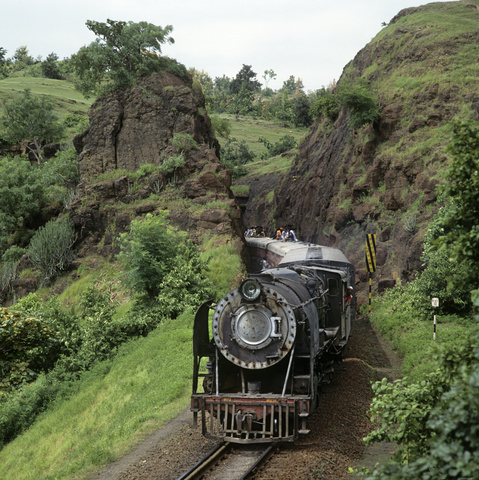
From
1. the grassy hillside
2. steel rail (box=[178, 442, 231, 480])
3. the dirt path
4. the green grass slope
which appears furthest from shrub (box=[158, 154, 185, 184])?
the grassy hillside

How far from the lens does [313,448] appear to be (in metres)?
8.47

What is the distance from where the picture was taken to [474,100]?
26406mm

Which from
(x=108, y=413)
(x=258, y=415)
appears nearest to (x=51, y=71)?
(x=108, y=413)

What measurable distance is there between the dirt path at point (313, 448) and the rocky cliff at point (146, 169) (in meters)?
17.7

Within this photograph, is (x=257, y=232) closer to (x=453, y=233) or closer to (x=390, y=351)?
(x=390, y=351)

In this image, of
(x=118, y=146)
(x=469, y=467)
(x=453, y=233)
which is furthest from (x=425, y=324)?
(x=118, y=146)

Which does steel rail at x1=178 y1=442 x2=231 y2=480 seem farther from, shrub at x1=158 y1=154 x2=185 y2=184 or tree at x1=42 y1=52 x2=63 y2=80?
tree at x1=42 y1=52 x2=63 y2=80

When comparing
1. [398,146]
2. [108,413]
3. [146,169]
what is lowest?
[108,413]

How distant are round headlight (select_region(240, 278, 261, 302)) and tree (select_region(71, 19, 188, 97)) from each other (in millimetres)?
28190

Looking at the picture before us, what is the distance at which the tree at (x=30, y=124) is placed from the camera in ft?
154

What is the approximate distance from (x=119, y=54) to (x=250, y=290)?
29442 mm

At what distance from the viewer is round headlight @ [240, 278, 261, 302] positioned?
29.2 feet

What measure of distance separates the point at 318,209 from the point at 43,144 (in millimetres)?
30248

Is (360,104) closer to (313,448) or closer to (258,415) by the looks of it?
(258,415)
